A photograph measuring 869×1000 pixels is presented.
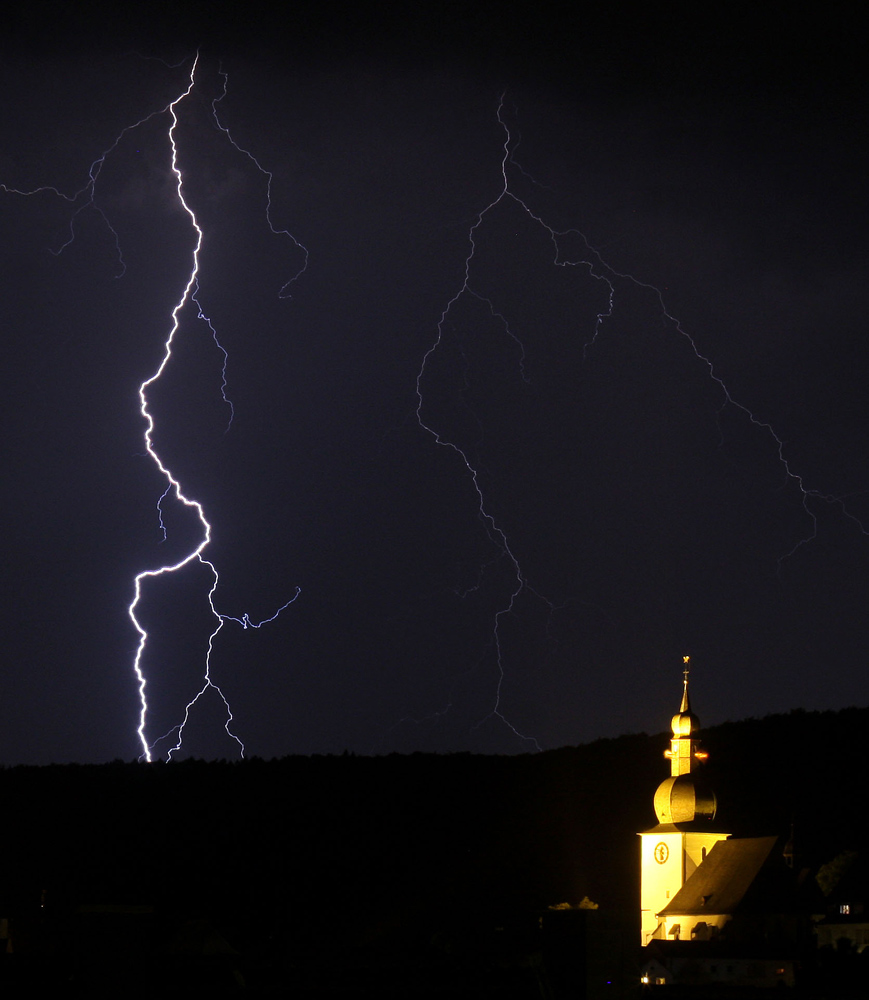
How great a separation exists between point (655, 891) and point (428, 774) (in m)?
33.1

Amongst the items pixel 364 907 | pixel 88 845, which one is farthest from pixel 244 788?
pixel 364 907

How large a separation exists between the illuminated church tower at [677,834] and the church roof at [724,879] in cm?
77

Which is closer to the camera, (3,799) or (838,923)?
(838,923)

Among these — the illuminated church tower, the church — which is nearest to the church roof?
the church

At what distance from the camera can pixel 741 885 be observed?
46.1 meters

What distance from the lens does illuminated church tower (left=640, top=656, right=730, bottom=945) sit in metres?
50.1

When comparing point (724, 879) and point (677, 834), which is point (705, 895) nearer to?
point (724, 879)

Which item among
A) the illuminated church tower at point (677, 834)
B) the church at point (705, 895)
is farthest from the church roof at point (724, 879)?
the illuminated church tower at point (677, 834)

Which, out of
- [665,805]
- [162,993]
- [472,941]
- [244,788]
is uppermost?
[244,788]

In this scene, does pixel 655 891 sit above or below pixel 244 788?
below

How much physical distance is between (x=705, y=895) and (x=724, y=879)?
76cm

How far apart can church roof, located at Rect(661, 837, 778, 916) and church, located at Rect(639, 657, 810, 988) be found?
4 centimetres

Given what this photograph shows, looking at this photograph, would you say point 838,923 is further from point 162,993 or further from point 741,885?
point 162,993

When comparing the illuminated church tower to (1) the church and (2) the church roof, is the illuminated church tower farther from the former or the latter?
(2) the church roof
